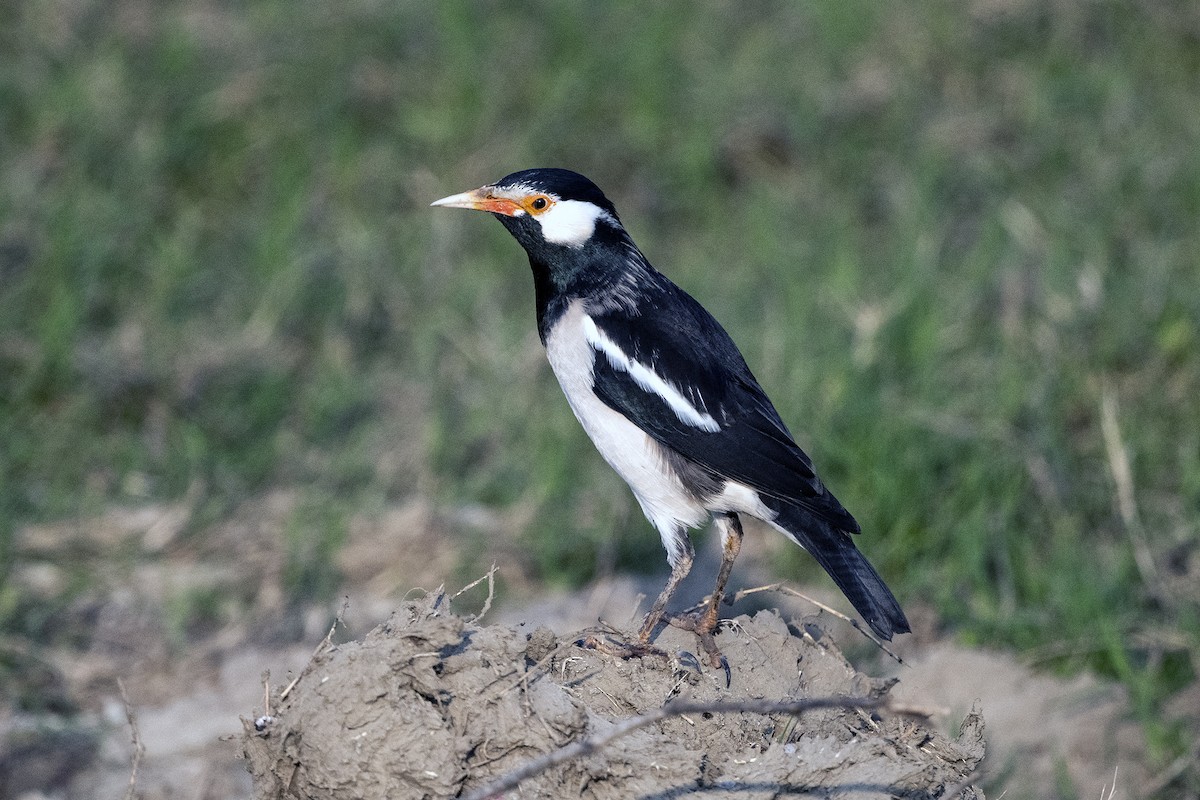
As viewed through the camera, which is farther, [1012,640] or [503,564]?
[503,564]

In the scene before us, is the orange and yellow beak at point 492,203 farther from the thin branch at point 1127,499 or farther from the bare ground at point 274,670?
the thin branch at point 1127,499

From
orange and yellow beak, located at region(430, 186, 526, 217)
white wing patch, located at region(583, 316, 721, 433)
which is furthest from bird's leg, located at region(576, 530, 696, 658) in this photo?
orange and yellow beak, located at region(430, 186, 526, 217)

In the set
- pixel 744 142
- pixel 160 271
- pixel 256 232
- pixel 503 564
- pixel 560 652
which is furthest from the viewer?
pixel 744 142

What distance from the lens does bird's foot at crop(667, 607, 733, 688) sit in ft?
12.9

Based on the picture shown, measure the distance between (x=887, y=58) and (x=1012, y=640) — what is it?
4.88 meters

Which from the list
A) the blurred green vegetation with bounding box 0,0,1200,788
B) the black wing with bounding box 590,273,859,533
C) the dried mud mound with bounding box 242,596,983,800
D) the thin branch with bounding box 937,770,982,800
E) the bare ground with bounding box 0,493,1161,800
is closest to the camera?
the thin branch with bounding box 937,770,982,800

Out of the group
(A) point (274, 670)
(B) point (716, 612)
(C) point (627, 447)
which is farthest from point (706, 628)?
(A) point (274, 670)

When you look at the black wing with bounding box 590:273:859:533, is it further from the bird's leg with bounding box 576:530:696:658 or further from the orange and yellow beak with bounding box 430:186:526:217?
the orange and yellow beak with bounding box 430:186:526:217

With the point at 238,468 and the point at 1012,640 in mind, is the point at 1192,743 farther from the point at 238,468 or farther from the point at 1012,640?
the point at 238,468

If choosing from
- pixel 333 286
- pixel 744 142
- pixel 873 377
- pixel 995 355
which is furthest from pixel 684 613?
pixel 744 142

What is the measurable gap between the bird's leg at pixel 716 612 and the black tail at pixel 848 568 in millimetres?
177

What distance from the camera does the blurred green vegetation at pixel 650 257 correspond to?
20.1ft

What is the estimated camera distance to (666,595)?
4.36 m

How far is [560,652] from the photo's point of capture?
147 inches
